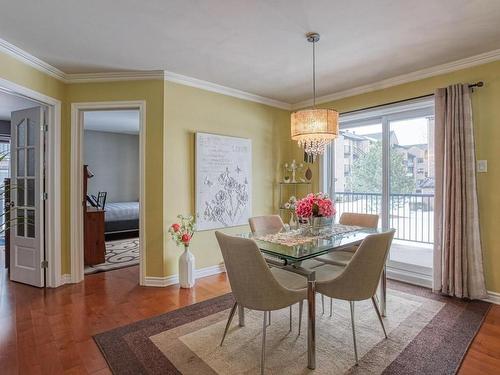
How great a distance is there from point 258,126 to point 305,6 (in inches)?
89.8

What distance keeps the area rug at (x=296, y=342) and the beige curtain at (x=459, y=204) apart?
246mm

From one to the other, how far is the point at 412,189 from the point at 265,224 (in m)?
1.98

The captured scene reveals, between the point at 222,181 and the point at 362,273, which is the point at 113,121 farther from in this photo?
the point at 362,273

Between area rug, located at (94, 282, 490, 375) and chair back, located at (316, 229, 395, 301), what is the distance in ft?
1.42

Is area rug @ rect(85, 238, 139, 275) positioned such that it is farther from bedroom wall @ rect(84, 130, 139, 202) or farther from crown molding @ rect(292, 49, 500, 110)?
crown molding @ rect(292, 49, 500, 110)

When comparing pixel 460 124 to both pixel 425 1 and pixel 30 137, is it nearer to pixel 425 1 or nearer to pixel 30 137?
pixel 425 1

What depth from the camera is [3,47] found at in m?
2.54

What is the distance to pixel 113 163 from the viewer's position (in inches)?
278

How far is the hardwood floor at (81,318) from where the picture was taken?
1.89m

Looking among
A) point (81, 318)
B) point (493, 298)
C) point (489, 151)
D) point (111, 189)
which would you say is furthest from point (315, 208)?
point (111, 189)

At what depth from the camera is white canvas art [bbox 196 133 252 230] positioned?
3588 mm

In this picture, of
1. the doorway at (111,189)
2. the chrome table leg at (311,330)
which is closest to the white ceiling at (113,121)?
the doorway at (111,189)

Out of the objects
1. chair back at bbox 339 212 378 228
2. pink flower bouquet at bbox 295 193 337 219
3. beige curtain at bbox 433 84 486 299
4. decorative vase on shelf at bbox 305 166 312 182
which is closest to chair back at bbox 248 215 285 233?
pink flower bouquet at bbox 295 193 337 219

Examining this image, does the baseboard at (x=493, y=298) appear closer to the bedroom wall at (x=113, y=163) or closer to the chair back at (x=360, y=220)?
the chair back at (x=360, y=220)
